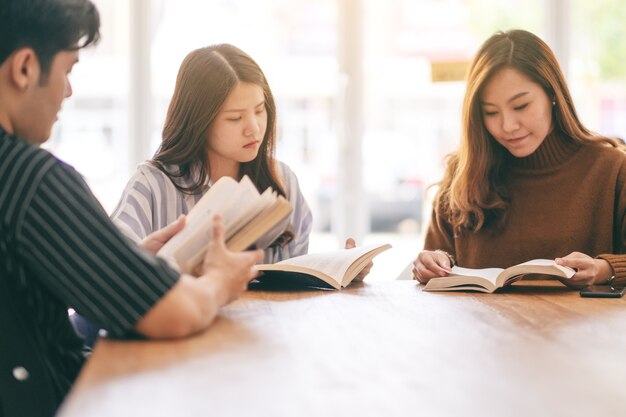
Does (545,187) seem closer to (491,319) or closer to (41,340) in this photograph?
(491,319)

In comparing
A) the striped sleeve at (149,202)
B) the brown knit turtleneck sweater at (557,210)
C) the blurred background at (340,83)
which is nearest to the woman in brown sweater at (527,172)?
the brown knit turtleneck sweater at (557,210)

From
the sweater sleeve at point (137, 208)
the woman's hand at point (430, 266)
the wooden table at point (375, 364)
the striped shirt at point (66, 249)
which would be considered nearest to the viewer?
the wooden table at point (375, 364)

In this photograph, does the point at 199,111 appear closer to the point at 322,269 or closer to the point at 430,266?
the point at 322,269

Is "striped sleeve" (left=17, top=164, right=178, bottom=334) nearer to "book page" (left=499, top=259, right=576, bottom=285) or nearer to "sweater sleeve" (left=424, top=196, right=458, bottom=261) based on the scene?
"book page" (left=499, top=259, right=576, bottom=285)

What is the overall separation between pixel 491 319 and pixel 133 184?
3.63 feet

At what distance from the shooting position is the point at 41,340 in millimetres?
1374

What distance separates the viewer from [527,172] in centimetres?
243

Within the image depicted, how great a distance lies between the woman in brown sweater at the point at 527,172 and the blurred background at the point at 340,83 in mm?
1616

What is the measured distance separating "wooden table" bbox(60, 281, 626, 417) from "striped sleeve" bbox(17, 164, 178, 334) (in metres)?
0.07

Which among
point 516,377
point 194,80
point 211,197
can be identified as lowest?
point 516,377

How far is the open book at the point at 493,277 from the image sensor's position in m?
1.88

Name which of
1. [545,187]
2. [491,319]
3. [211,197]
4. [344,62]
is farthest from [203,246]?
[344,62]

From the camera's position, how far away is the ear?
4.27 feet

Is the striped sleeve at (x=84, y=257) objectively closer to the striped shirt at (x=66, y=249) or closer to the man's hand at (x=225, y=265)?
the striped shirt at (x=66, y=249)
